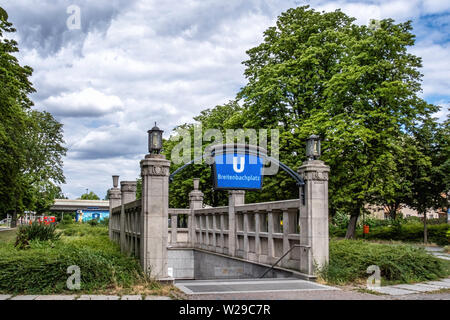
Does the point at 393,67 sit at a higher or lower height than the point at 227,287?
higher

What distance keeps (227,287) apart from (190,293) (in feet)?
4.99

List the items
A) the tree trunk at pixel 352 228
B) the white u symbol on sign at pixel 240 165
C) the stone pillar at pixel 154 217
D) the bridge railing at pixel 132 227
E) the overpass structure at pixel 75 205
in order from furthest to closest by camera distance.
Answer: the overpass structure at pixel 75 205
the tree trunk at pixel 352 228
the white u symbol on sign at pixel 240 165
the bridge railing at pixel 132 227
the stone pillar at pixel 154 217

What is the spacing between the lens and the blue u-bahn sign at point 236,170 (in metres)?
17.0

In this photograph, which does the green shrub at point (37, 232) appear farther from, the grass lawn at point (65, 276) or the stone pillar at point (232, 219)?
the stone pillar at point (232, 219)

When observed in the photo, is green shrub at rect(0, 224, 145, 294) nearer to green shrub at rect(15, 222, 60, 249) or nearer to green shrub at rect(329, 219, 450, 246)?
green shrub at rect(15, 222, 60, 249)

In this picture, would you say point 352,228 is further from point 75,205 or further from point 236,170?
point 75,205

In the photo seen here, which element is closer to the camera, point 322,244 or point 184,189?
point 322,244

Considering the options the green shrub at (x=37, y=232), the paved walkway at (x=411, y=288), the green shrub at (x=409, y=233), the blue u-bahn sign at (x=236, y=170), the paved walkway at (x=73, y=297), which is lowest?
the green shrub at (x=409, y=233)

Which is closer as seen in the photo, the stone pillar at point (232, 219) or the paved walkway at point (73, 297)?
the paved walkway at point (73, 297)

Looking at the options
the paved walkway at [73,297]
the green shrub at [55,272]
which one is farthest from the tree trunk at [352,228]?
the paved walkway at [73,297]

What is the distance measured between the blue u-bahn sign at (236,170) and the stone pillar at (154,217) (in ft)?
15.2

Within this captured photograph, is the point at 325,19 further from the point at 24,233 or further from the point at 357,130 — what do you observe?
the point at 24,233
